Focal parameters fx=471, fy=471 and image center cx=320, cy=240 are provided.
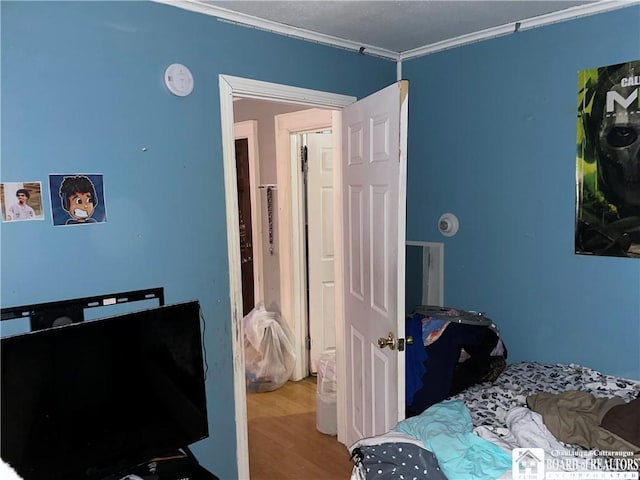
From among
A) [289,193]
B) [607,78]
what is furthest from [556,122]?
[289,193]

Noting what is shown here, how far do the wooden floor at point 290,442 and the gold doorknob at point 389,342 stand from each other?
0.95m

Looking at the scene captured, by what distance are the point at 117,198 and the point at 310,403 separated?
2.20 meters

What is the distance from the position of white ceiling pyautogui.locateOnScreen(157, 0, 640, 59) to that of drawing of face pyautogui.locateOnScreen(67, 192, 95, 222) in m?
0.84

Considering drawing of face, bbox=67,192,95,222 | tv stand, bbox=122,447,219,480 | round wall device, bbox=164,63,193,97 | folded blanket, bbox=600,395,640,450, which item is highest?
round wall device, bbox=164,63,193,97

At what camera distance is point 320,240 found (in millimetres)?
3689

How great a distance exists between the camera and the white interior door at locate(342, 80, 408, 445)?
1.96 metres

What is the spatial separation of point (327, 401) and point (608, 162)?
2.03 metres

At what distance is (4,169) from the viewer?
1562 millimetres

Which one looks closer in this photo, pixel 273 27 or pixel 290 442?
pixel 273 27

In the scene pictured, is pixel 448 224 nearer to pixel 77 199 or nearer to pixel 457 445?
pixel 457 445

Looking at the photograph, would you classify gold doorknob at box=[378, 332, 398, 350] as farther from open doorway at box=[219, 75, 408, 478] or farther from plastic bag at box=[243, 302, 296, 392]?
plastic bag at box=[243, 302, 296, 392]

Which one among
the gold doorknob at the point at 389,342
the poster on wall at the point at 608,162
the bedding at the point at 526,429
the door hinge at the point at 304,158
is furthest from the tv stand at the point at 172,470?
the door hinge at the point at 304,158

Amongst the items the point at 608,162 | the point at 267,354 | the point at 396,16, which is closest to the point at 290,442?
the point at 267,354

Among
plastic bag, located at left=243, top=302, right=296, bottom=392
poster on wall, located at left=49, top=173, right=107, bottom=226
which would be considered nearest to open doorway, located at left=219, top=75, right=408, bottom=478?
poster on wall, located at left=49, top=173, right=107, bottom=226
